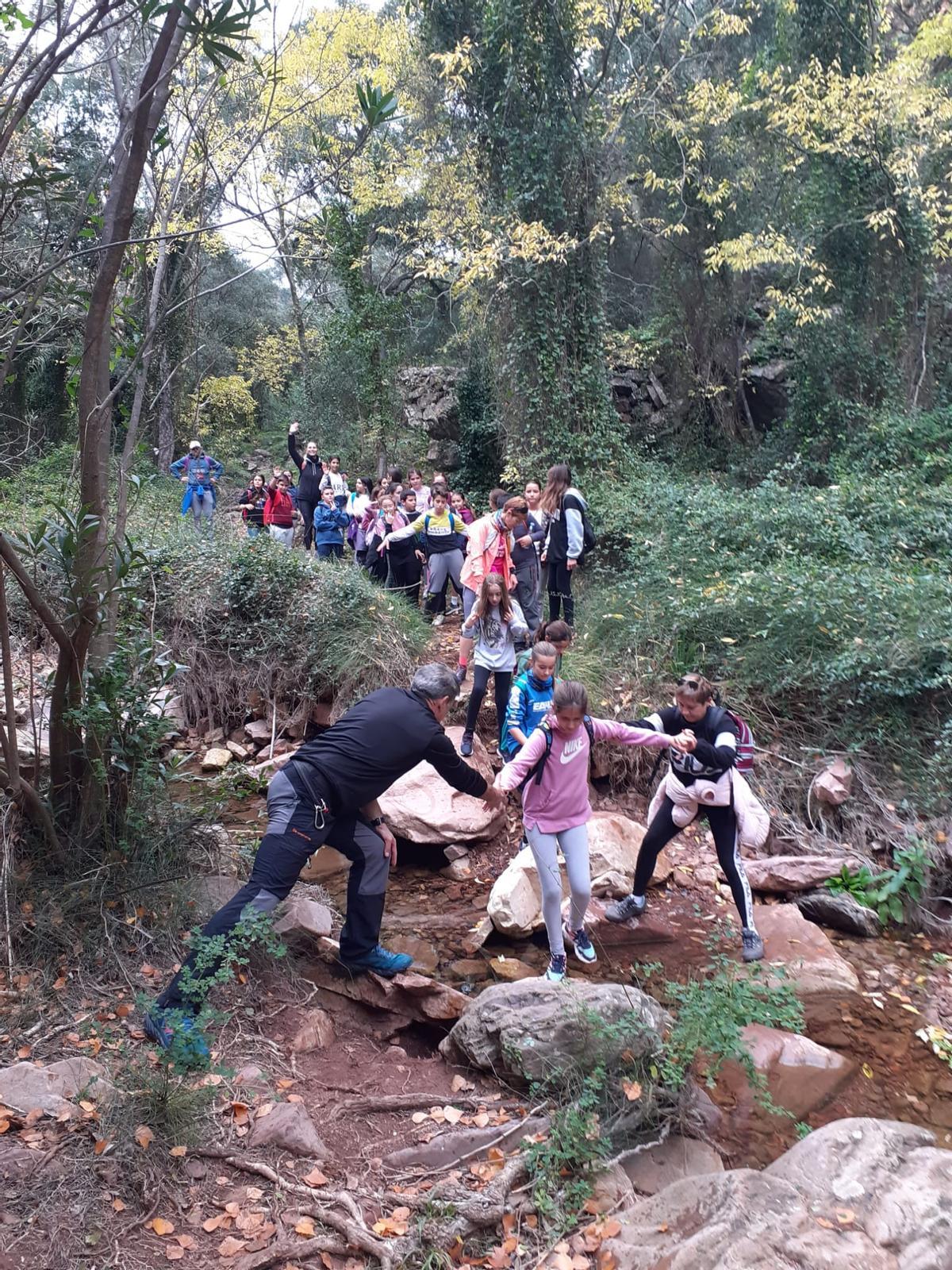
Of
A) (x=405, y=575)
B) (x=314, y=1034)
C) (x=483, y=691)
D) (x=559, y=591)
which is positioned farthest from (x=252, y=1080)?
(x=405, y=575)

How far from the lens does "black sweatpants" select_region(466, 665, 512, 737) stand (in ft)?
22.9

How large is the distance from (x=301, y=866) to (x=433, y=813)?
2.50 m

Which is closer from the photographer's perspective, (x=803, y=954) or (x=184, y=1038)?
(x=184, y=1038)

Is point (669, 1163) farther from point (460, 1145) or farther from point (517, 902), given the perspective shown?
point (517, 902)

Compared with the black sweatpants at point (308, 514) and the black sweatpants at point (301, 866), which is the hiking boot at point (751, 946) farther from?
the black sweatpants at point (308, 514)

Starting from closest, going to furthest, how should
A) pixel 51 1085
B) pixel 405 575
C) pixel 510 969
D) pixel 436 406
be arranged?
1. pixel 51 1085
2. pixel 510 969
3. pixel 405 575
4. pixel 436 406

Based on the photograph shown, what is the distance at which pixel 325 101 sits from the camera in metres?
17.7

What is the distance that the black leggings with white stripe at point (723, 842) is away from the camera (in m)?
5.10

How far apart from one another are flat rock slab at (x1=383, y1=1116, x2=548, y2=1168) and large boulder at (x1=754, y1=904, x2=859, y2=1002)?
6.04ft

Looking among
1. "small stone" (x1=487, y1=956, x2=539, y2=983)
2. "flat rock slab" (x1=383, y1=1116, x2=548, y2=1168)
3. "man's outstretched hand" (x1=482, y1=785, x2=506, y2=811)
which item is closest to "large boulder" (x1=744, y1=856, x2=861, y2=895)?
"small stone" (x1=487, y1=956, x2=539, y2=983)

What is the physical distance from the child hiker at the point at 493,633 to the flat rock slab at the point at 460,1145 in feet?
11.0

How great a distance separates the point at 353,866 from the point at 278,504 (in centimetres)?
806

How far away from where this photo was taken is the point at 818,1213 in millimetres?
2766

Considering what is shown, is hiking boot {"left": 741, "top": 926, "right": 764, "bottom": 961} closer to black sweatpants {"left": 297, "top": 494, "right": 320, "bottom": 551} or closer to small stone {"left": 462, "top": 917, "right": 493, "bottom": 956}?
small stone {"left": 462, "top": 917, "right": 493, "bottom": 956}
